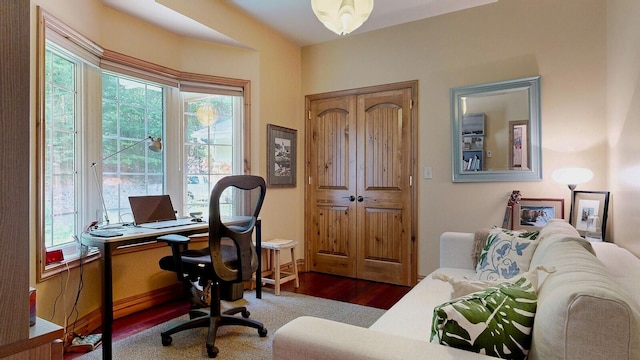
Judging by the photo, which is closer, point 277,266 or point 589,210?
point 589,210

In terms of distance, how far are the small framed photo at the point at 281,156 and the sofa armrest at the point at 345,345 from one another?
272 cm

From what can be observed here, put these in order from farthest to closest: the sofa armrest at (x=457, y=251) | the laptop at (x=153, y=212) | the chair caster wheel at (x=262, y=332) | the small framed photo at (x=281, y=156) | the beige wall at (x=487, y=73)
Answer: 1. the small framed photo at (x=281, y=156)
2. the beige wall at (x=487, y=73)
3. the laptop at (x=153, y=212)
4. the sofa armrest at (x=457, y=251)
5. the chair caster wheel at (x=262, y=332)

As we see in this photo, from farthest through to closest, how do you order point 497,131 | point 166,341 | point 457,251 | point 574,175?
point 497,131, point 574,175, point 457,251, point 166,341

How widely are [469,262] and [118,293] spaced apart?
2.68m

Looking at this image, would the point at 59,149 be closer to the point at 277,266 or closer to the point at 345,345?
the point at 277,266

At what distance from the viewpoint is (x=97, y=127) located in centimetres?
265

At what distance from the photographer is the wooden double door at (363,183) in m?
A: 3.58

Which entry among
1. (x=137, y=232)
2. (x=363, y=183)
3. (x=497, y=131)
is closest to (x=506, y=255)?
(x=497, y=131)

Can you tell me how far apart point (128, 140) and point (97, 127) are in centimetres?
29

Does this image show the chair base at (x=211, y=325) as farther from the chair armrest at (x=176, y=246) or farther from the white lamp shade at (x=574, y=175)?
the white lamp shade at (x=574, y=175)

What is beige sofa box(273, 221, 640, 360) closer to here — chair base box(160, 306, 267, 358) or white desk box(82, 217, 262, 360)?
chair base box(160, 306, 267, 358)

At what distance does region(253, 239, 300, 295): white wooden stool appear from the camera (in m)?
3.28

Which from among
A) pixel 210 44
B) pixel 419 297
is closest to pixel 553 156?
pixel 419 297

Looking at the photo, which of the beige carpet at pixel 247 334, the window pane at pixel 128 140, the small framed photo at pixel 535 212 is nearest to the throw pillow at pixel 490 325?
the beige carpet at pixel 247 334
